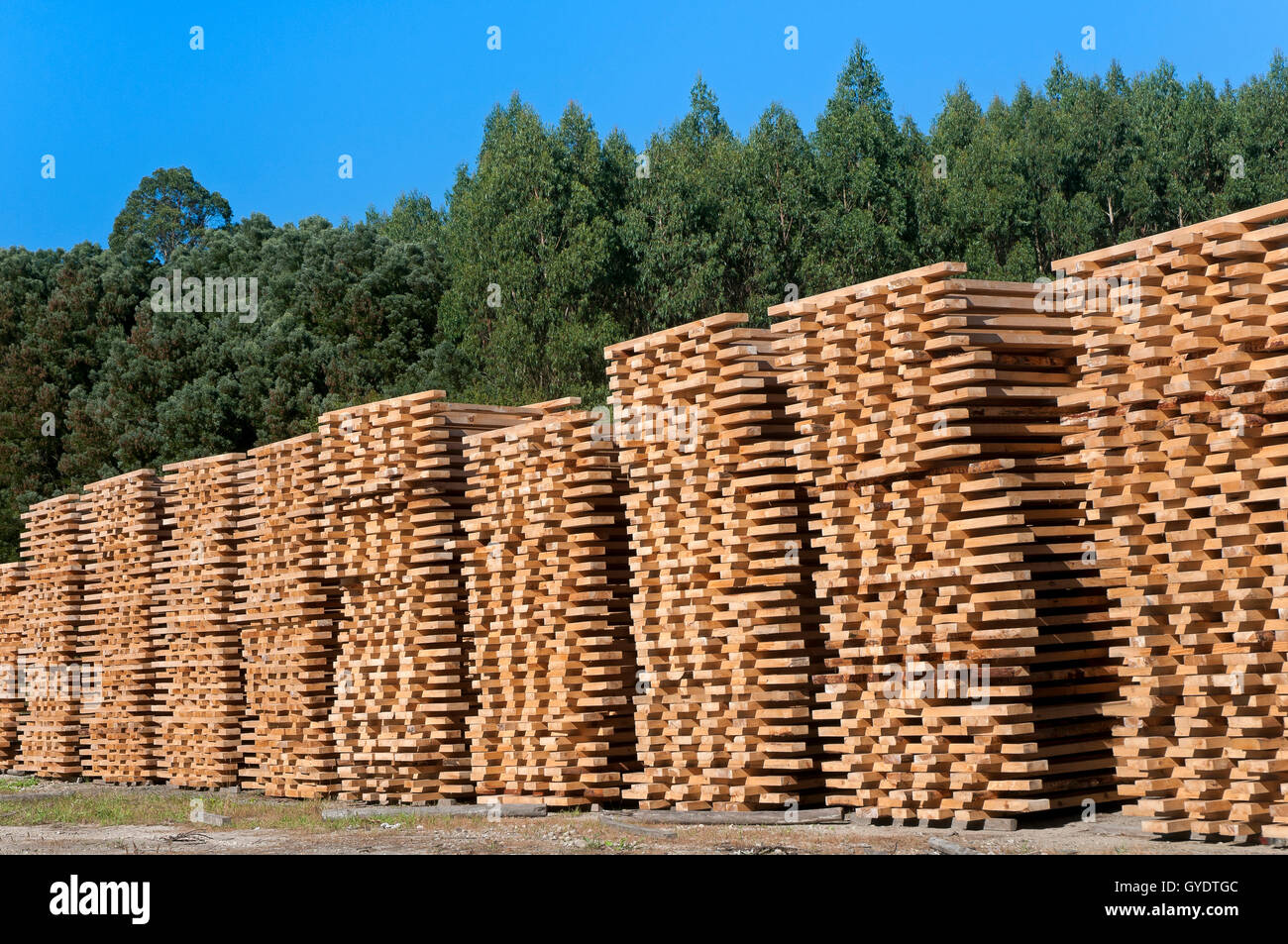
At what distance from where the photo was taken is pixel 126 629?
20.3 meters

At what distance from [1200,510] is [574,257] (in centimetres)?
3314

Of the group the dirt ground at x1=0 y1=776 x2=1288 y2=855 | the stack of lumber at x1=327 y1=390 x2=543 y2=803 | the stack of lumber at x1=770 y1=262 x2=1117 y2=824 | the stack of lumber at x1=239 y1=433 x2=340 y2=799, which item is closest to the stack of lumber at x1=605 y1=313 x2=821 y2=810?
the dirt ground at x1=0 y1=776 x2=1288 y2=855

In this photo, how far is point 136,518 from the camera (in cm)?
1998

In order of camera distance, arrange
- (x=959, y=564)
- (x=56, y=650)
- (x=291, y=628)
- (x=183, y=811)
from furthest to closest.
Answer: (x=56, y=650) < (x=291, y=628) < (x=183, y=811) < (x=959, y=564)

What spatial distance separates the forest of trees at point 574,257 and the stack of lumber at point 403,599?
908 inches

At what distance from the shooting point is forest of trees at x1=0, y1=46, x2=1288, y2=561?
42.1 meters

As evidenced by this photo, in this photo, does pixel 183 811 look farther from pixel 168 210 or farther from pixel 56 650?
pixel 168 210

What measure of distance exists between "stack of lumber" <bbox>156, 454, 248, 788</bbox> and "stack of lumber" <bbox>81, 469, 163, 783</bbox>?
2.35ft

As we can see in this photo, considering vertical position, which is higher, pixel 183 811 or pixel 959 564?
pixel 959 564

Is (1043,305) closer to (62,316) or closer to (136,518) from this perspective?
(136,518)

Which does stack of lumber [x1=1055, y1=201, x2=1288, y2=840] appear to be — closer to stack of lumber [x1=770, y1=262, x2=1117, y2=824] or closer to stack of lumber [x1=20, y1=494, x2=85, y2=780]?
stack of lumber [x1=770, y1=262, x2=1117, y2=824]

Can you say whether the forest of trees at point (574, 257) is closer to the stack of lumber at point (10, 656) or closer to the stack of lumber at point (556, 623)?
the stack of lumber at point (10, 656)

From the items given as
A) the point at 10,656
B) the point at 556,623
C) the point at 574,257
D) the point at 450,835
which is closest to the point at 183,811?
the point at 450,835
